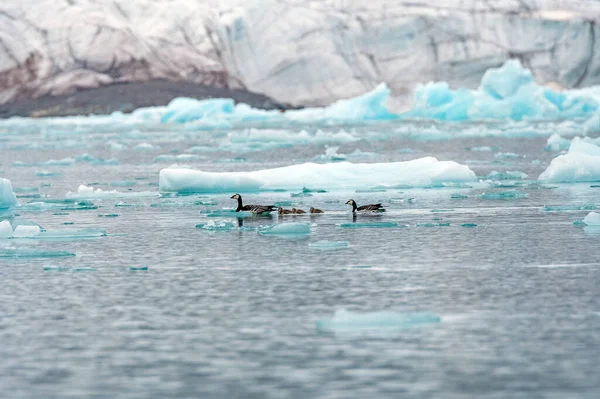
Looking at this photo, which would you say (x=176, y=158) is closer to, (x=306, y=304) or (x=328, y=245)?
(x=328, y=245)

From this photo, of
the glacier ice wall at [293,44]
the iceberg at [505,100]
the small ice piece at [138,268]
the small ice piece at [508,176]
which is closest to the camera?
the small ice piece at [138,268]

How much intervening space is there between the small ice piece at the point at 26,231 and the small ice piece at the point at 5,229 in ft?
0.17

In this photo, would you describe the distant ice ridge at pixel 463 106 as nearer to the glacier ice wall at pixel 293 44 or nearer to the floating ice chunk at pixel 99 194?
the glacier ice wall at pixel 293 44

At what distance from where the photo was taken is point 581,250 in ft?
28.6

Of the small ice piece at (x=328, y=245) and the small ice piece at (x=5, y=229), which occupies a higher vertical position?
the small ice piece at (x=5, y=229)

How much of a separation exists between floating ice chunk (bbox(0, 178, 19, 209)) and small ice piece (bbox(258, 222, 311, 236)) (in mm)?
4059

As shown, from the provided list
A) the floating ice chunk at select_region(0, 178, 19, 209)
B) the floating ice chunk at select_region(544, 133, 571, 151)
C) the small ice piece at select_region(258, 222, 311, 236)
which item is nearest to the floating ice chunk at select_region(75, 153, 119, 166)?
the floating ice chunk at select_region(544, 133, 571, 151)

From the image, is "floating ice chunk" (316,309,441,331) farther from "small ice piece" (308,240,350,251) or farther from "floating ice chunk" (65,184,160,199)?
"floating ice chunk" (65,184,160,199)

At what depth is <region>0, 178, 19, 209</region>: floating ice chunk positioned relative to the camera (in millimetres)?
13055

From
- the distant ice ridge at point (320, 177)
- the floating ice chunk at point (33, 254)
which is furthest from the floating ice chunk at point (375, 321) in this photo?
the distant ice ridge at point (320, 177)

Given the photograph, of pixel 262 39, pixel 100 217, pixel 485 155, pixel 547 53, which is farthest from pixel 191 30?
pixel 100 217

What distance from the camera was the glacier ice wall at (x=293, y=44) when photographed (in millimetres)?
50594

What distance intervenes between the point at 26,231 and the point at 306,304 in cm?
441

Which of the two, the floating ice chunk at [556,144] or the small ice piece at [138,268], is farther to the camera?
the floating ice chunk at [556,144]
